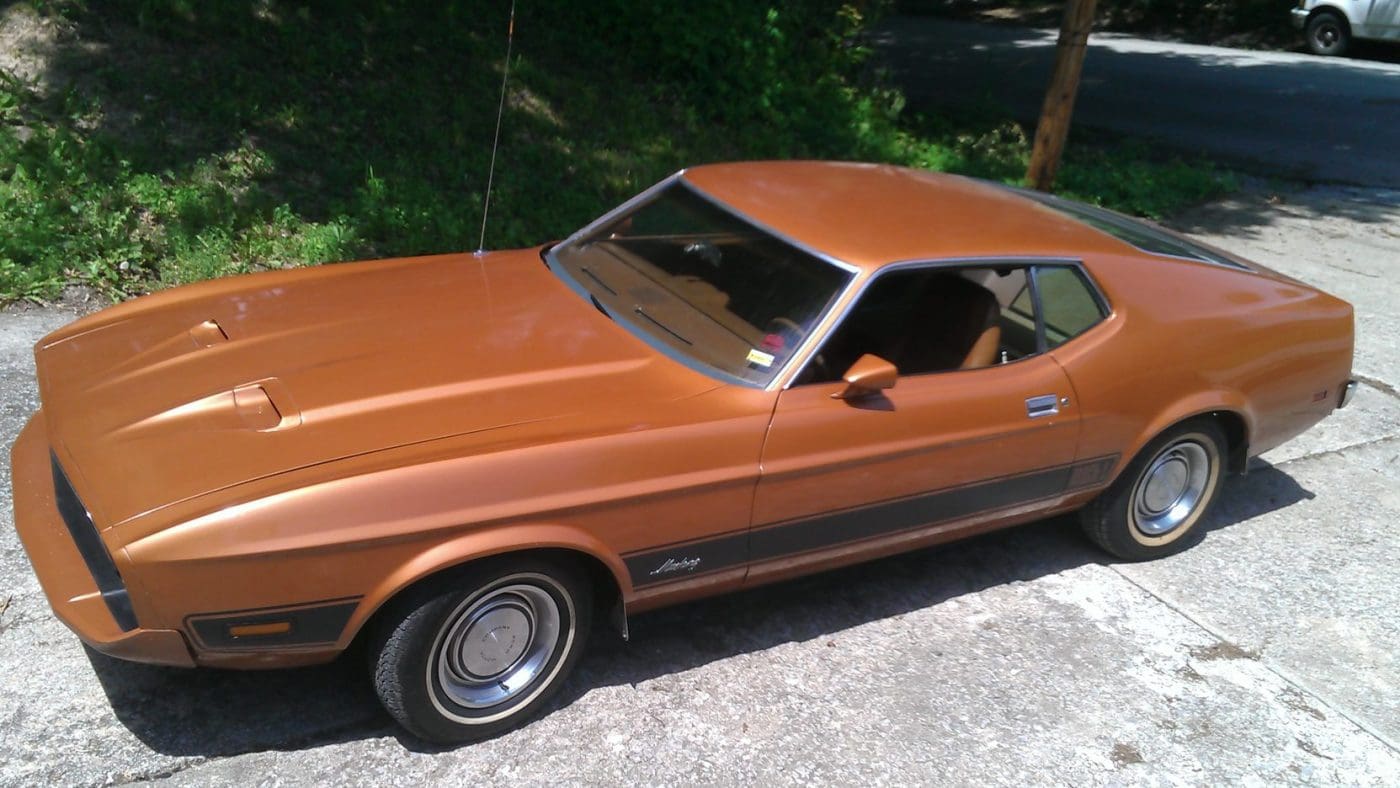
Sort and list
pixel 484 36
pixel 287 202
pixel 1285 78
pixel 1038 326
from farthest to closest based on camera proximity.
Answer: pixel 1285 78 < pixel 484 36 < pixel 287 202 < pixel 1038 326

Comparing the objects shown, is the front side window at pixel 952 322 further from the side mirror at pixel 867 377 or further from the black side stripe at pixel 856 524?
the black side stripe at pixel 856 524

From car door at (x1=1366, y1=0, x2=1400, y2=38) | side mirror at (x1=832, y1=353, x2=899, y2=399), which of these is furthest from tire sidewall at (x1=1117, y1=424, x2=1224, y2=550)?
car door at (x1=1366, y1=0, x2=1400, y2=38)

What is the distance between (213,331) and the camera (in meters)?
3.47

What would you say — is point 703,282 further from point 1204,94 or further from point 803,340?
point 1204,94

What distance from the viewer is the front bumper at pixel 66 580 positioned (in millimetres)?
2646

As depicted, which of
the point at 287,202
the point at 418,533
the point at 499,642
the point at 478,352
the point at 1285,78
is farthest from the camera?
the point at 1285,78

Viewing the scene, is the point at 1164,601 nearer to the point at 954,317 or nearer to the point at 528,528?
the point at 954,317

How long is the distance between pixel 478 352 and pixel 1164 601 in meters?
2.66

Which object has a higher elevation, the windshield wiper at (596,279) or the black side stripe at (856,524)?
the windshield wiper at (596,279)

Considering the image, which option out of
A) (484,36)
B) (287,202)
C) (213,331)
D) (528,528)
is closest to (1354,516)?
(528,528)

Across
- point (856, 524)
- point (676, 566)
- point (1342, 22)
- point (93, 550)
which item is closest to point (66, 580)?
point (93, 550)

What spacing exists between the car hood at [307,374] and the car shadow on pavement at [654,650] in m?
0.72

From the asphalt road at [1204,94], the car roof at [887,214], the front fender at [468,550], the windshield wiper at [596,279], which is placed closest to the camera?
the front fender at [468,550]

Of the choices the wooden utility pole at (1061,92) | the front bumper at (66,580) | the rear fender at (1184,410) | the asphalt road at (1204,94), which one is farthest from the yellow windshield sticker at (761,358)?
the asphalt road at (1204,94)
